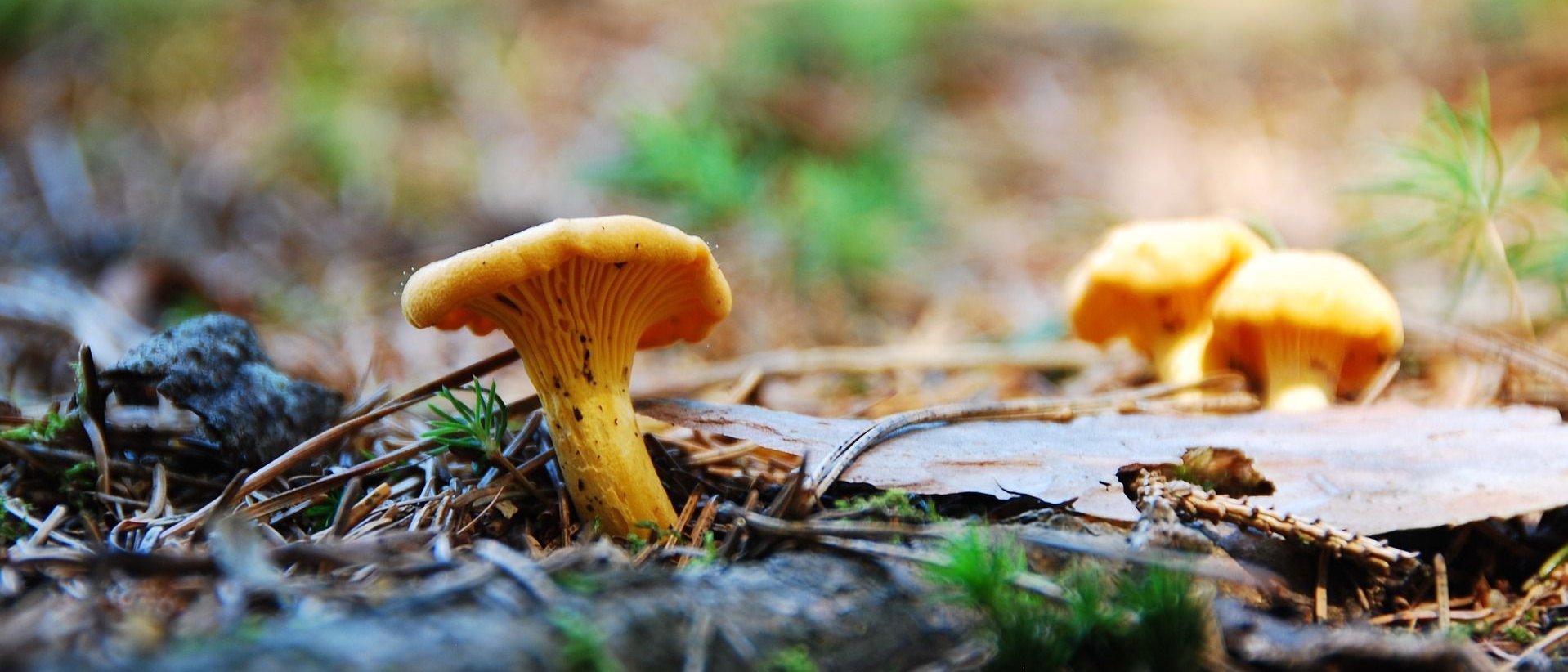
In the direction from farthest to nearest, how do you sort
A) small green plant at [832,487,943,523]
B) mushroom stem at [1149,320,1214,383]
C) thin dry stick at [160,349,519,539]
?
mushroom stem at [1149,320,1214,383]
thin dry stick at [160,349,519,539]
small green plant at [832,487,943,523]

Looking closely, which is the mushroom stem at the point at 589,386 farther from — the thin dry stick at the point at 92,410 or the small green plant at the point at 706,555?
the thin dry stick at the point at 92,410

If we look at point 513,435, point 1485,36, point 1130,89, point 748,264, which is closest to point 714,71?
point 748,264

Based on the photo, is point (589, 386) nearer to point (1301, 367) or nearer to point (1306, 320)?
point (1306, 320)

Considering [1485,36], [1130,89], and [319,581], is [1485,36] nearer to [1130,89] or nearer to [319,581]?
[1130,89]

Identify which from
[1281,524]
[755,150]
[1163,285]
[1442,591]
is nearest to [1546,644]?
[1442,591]

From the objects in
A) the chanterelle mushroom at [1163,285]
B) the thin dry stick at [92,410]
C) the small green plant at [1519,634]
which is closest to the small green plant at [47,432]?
the thin dry stick at [92,410]

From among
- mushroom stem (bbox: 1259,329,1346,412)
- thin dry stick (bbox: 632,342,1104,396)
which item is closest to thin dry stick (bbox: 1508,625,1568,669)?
mushroom stem (bbox: 1259,329,1346,412)

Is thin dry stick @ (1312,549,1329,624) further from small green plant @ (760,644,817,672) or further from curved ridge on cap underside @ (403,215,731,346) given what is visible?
curved ridge on cap underside @ (403,215,731,346)
